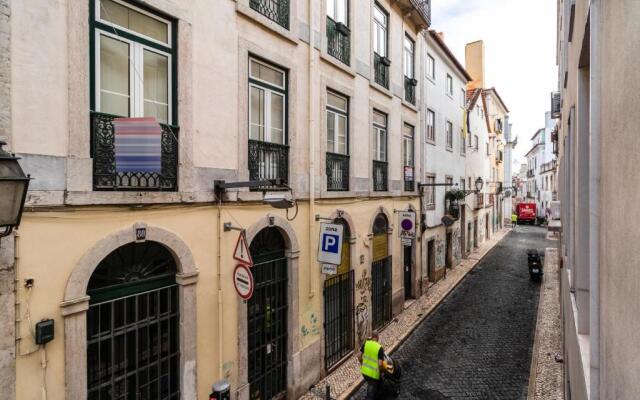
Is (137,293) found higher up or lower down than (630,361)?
lower down

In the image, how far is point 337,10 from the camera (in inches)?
390

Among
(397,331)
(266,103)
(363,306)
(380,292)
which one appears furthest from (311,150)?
(397,331)

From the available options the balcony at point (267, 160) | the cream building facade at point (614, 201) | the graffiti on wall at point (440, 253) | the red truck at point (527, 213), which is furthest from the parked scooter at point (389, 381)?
the red truck at point (527, 213)

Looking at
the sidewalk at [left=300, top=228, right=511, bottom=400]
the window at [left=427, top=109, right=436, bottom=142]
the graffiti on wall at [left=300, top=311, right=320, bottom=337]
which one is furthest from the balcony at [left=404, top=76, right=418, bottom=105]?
the graffiti on wall at [left=300, top=311, right=320, bottom=337]

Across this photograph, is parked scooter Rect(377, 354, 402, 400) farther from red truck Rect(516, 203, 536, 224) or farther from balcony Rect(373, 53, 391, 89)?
red truck Rect(516, 203, 536, 224)

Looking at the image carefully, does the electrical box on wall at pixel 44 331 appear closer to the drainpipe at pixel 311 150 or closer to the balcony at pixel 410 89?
the drainpipe at pixel 311 150

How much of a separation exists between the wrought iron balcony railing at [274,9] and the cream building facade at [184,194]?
0.10ft

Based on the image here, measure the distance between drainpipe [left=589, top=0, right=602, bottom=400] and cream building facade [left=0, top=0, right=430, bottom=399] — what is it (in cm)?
520

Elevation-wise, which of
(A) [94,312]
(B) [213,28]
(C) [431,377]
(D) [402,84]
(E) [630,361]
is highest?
(D) [402,84]

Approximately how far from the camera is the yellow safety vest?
7.68 metres

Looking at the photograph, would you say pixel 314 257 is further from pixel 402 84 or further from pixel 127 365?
pixel 402 84

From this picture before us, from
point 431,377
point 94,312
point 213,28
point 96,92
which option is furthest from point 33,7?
point 431,377

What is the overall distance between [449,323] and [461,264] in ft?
34.3

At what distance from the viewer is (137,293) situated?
5.51m
